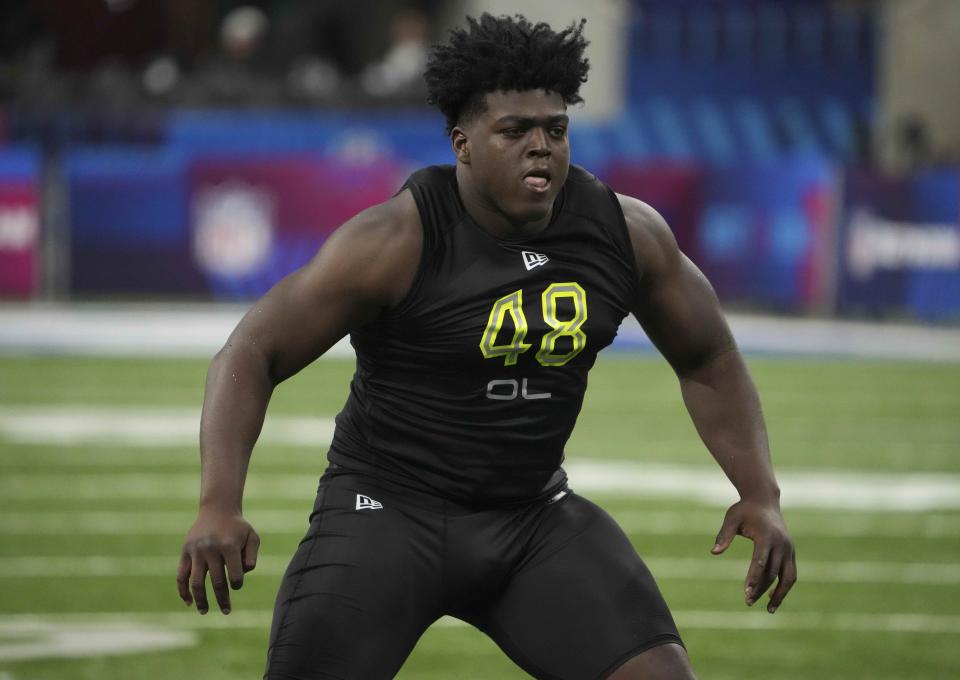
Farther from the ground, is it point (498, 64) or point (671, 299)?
point (498, 64)

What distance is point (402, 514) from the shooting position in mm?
4141

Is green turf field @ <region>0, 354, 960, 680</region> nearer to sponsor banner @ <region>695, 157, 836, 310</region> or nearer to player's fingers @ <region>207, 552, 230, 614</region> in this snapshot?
player's fingers @ <region>207, 552, 230, 614</region>

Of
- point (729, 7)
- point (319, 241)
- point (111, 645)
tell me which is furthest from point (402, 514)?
point (729, 7)

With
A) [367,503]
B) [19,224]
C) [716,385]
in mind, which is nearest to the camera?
[367,503]

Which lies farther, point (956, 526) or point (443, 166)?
point (956, 526)

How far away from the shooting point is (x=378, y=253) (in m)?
3.96

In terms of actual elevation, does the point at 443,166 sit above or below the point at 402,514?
above

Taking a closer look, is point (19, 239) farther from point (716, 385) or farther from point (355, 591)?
point (355, 591)

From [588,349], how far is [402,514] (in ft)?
1.83

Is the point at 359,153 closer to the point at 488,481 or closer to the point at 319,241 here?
the point at 319,241

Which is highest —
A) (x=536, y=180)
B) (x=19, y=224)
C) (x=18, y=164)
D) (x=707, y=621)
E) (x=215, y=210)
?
(x=536, y=180)

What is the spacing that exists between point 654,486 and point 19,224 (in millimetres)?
11495

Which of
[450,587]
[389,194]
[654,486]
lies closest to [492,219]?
[450,587]

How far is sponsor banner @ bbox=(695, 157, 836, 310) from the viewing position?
19.4 meters
